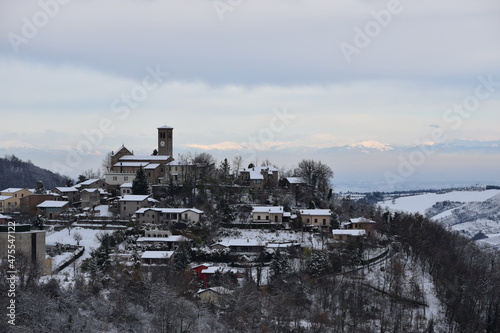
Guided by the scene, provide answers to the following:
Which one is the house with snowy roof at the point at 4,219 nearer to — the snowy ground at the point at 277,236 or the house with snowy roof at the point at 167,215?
the house with snowy roof at the point at 167,215

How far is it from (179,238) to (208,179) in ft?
32.5

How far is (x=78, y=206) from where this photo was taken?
41.4m

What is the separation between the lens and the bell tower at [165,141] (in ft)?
170

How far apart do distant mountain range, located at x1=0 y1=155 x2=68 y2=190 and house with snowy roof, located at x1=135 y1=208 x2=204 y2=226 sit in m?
41.3

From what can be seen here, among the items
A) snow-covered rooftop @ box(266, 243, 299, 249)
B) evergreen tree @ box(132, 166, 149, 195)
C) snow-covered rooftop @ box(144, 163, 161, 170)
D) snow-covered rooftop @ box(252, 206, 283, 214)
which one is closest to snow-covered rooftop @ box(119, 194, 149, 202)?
evergreen tree @ box(132, 166, 149, 195)

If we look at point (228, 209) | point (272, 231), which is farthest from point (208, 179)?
point (272, 231)

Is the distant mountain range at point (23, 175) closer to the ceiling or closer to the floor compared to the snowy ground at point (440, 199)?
closer to the ceiling

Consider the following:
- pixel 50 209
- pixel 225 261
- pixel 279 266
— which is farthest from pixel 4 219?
pixel 279 266

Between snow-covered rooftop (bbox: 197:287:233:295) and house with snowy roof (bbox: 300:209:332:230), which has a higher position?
house with snowy roof (bbox: 300:209:332:230)

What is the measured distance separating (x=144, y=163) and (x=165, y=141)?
5057mm

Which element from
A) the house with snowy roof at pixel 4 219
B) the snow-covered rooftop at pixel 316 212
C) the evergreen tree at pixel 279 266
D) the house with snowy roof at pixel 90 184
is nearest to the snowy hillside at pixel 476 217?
the snow-covered rooftop at pixel 316 212

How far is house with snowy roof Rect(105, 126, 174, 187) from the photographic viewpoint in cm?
4597

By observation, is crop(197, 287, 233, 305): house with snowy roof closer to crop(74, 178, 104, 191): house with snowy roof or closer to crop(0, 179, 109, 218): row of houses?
crop(0, 179, 109, 218): row of houses

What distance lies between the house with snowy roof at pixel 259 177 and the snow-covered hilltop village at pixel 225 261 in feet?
0.57
